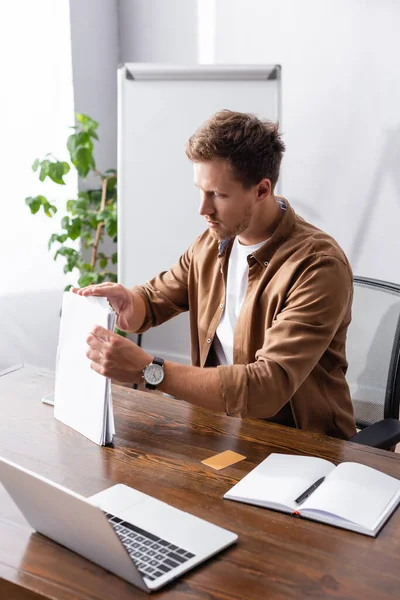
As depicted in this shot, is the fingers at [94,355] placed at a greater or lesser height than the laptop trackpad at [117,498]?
greater

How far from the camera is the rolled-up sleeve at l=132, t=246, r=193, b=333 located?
2.11 metres

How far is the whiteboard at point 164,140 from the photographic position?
3.00 m

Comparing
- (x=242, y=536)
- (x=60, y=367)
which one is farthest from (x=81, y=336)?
(x=242, y=536)

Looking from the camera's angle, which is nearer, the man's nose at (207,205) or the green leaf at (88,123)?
the man's nose at (207,205)

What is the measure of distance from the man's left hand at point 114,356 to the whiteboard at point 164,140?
1.73 m

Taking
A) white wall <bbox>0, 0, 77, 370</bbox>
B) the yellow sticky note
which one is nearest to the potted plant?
white wall <bbox>0, 0, 77, 370</bbox>

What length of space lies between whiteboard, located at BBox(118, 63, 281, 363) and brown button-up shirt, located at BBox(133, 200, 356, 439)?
115 centimetres

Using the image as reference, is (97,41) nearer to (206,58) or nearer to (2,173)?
(206,58)

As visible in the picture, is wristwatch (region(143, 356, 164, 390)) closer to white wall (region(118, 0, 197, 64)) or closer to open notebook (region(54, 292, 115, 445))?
open notebook (region(54, 292, 115, 445))

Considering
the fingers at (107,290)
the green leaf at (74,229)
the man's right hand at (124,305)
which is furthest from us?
the green leaf at (74,229)

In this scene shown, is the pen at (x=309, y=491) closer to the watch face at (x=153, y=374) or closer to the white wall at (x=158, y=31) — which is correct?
the watch face at (x=153, y=374)

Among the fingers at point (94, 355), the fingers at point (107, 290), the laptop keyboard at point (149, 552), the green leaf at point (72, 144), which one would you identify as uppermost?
the green leaf at point (72, 144)

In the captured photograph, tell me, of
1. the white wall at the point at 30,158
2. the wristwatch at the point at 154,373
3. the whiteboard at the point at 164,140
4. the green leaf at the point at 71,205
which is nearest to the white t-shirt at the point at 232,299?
the wristwatch at the point at 154,373

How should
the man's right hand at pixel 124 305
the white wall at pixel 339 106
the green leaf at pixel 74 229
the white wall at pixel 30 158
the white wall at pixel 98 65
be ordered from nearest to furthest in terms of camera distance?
the man's right hand at pixel 124 305
the white wall at pixel 339 106
the green leaf at pixel 74 229
the white wall at pixel 30 158
the white wall at pixel 98 65
